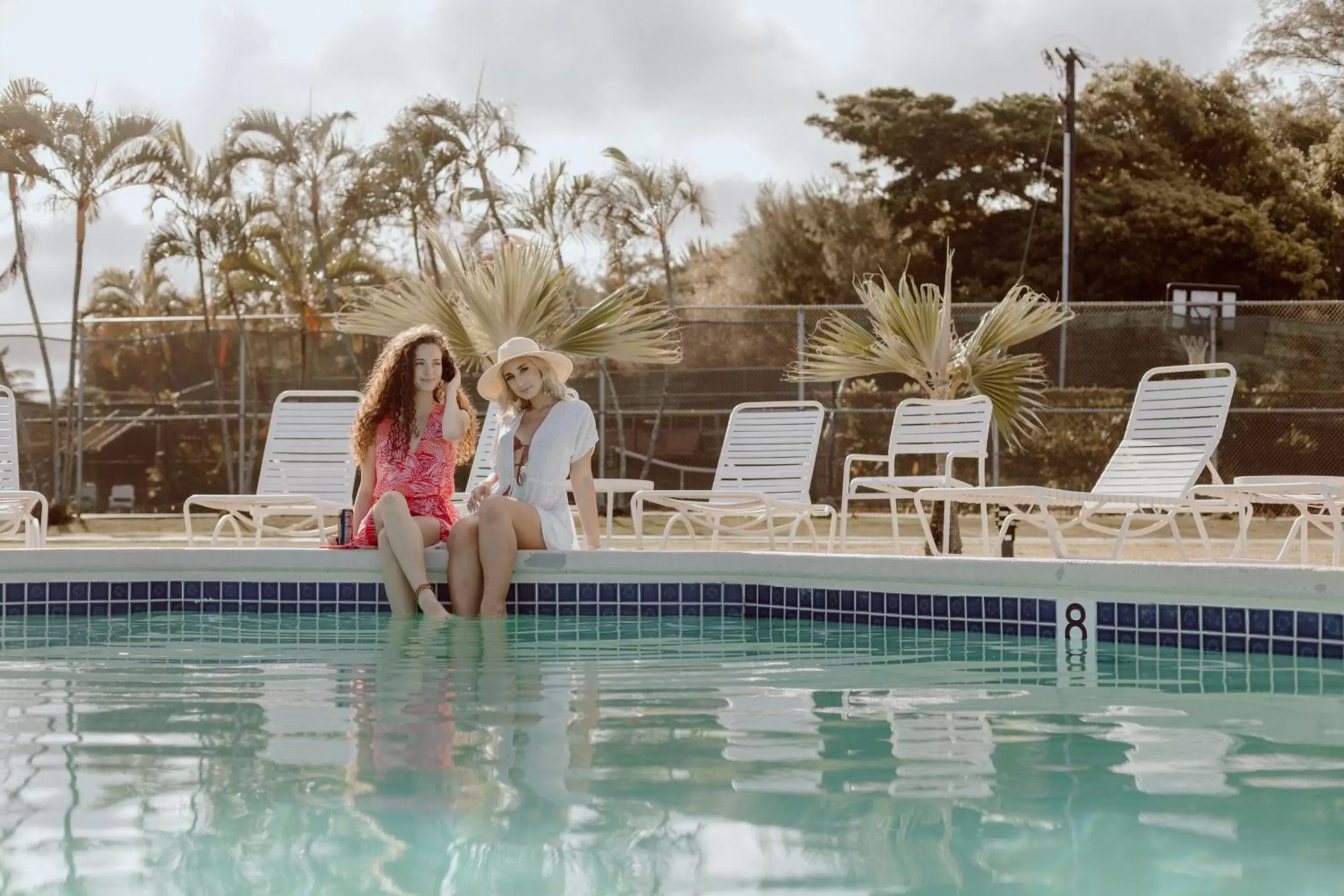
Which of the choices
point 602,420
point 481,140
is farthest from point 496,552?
point 481,140

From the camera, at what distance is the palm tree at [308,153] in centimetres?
1703

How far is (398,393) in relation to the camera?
6012mm

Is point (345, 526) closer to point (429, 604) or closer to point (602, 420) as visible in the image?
point (429, 604)

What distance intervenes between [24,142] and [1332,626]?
14.5 meters

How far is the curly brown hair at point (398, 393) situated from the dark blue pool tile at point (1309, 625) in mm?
3094

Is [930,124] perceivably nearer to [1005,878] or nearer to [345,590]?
[345,590]

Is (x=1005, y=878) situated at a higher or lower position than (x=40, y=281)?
lower

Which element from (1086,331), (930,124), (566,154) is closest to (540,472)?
(1086,331)

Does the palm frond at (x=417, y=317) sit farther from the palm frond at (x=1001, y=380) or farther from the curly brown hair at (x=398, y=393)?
the curly brown hair at (x=398, y=393)

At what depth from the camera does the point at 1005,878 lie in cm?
215

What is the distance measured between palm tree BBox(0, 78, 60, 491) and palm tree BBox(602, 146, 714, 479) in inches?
228

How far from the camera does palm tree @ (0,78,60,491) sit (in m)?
15.2

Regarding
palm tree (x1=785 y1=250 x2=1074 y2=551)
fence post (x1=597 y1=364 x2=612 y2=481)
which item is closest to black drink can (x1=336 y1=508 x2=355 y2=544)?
palm tree (x1=785 y1=250 x2=1074 y2=551)

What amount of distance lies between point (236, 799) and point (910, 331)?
20.9 feet
